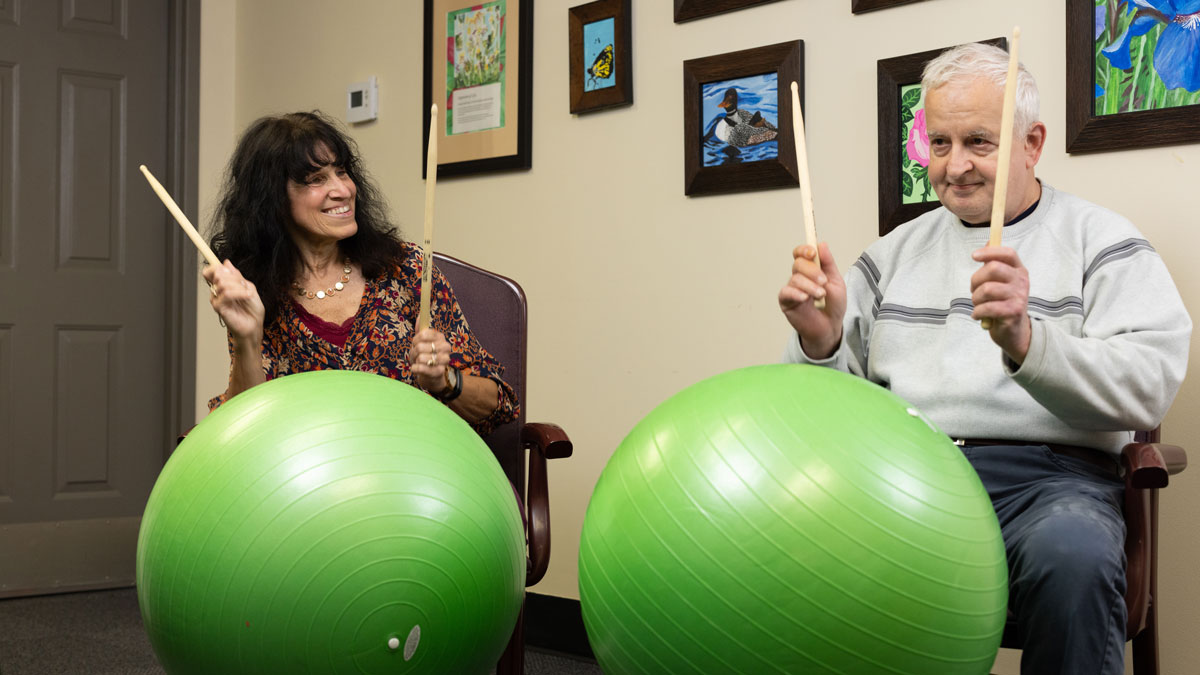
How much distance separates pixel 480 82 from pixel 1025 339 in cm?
196

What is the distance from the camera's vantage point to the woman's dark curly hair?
214 cm

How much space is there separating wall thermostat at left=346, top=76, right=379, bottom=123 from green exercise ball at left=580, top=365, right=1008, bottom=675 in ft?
7.71

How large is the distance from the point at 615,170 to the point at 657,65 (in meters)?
0.28

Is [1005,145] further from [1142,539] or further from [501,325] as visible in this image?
[501,325]

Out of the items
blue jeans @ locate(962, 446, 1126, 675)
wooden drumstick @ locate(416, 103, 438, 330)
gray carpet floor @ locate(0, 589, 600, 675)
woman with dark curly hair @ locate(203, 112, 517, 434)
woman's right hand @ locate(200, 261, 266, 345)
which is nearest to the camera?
blue jeans @ locate(962, 446, 1126, 675)

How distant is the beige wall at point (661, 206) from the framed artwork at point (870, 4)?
0.02 meters

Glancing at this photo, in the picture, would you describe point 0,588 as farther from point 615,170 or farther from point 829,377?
point 829,377

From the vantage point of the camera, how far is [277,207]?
215 cm

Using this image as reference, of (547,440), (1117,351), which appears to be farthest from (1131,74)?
(547,440)

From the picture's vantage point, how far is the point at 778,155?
2.46 m

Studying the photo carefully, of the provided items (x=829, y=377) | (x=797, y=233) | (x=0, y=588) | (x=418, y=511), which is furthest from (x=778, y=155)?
(x=0, y=588)

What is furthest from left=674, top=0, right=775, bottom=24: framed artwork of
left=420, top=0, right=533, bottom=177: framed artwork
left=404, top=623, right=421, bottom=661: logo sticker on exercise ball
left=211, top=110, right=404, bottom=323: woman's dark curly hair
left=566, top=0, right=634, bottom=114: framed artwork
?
left=404, top=623, right=421, bottom=661: logo sticker on exercise ball

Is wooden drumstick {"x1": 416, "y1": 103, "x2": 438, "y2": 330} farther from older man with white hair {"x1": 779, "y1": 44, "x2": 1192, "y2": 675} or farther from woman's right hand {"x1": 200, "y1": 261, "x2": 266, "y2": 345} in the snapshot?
older man with white hair {"x1": 779, "y1": 44, "x2": 1192, "y2": 675}

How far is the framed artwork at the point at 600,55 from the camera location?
2.73 m
